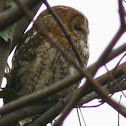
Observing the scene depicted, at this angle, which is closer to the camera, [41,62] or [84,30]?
[41,62]

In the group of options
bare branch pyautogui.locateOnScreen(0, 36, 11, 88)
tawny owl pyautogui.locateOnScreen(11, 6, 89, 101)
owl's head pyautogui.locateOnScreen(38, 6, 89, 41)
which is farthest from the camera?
owl's head pyautogui.locateOnScreen(38, 6, 89, 41)

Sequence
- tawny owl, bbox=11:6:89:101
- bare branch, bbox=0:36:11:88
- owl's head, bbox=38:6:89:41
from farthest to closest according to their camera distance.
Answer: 1. owl's head, bbox=38:6:89:41
2. tawny owl, bbox=11:6:89:101
3. bare branch, bbox=0:36:11:88

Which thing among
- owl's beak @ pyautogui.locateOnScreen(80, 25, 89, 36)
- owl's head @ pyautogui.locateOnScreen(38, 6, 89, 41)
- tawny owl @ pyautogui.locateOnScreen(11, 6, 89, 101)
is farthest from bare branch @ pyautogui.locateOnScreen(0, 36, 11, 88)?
owl's beak @ pyautogui.locateOnScreen(80, 25, 89, 36)

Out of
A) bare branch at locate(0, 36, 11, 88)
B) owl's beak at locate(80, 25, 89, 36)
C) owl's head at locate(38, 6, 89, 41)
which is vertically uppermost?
owl's head at locate(38, 6, 89, 41)

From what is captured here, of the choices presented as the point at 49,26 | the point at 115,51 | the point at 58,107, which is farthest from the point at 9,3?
the point at 115,51

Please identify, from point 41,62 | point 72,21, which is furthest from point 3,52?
point 72,21

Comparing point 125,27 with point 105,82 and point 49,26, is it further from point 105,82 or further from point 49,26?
point 49,26

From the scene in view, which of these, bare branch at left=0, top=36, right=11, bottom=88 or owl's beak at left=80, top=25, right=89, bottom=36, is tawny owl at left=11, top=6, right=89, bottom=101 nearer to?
→ owl's beak at left=80, top=25, right=89, bottom=36

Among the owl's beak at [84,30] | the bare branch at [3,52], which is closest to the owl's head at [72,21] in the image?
the owl's beak at [84,30]

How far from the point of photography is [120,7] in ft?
4.00

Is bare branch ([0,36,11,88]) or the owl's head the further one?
the owl's head

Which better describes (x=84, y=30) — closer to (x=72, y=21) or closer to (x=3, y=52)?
(x=72, y=21)

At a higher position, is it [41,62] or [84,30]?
[84,30]

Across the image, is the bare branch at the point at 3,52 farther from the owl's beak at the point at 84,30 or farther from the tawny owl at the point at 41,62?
the owl's beak at the point at 84,30
